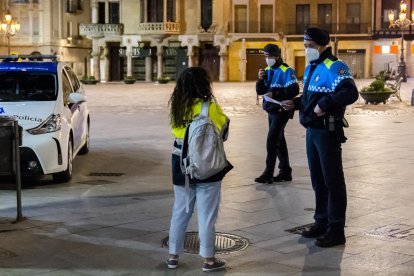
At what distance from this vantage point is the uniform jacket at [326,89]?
6.25m

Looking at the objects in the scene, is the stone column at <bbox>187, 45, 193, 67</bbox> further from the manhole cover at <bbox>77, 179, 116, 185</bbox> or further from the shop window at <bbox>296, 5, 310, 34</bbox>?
the manhole cover at <bbox>77, 179, 116, 185</bbox>

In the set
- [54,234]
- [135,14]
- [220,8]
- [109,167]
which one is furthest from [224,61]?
[54,234]

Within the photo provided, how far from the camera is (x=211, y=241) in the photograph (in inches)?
223

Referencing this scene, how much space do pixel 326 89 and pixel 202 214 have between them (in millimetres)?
1707

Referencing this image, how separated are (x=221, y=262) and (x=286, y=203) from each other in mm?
2738

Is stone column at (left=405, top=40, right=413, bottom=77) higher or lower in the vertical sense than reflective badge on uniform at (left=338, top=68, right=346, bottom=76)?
higher

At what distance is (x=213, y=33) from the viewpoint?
59250 millimetres

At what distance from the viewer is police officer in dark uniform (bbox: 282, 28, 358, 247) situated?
6316 mm

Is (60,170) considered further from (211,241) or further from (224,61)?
(224,61)

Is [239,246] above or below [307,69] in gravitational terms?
below

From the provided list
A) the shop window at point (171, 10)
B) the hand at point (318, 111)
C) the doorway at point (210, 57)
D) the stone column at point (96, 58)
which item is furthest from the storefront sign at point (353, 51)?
the hand at point (318, 111)

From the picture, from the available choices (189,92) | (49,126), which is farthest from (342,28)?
(189,92)

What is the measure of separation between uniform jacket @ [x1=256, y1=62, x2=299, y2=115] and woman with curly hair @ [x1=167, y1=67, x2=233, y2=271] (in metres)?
3.61

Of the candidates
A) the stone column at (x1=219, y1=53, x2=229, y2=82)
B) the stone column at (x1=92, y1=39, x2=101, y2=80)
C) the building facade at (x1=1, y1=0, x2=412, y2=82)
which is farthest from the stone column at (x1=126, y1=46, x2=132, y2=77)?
the stone column at (x1=219, y1=53, x2=229, y2=82)
